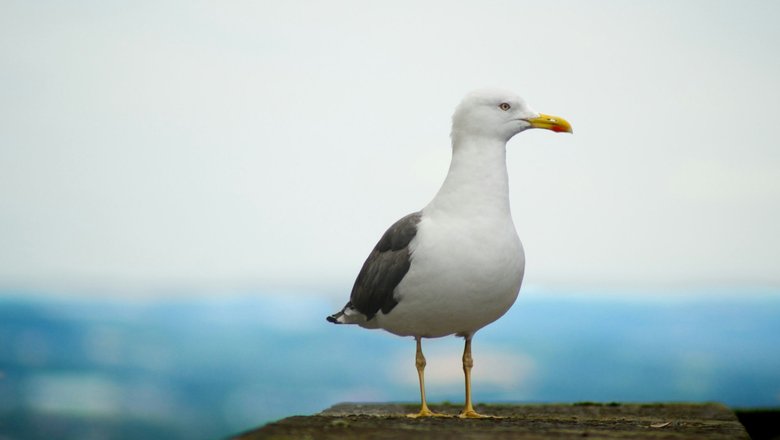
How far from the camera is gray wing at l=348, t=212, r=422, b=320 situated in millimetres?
6547

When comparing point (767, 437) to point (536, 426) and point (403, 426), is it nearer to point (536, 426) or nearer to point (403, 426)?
point (536, 426)

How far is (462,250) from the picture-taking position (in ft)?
20.7

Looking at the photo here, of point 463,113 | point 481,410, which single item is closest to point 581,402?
point 481,410

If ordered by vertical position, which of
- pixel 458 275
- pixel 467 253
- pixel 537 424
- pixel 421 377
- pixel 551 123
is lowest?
pixel 537 424

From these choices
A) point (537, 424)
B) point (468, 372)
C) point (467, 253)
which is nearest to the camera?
point (537, 424)

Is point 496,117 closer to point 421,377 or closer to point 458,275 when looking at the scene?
point 458,275

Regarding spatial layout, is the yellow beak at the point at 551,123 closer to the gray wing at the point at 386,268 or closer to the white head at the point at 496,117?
the white head at the point at 496,117

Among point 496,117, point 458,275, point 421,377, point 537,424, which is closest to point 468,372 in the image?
point 421,377

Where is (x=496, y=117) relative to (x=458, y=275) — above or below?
above

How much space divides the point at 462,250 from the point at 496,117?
42.9 inches

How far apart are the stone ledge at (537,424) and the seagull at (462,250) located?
2.18 ft

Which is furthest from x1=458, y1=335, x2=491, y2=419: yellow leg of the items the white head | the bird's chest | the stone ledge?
the white head

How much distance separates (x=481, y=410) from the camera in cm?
845

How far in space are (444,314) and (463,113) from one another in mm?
1504
